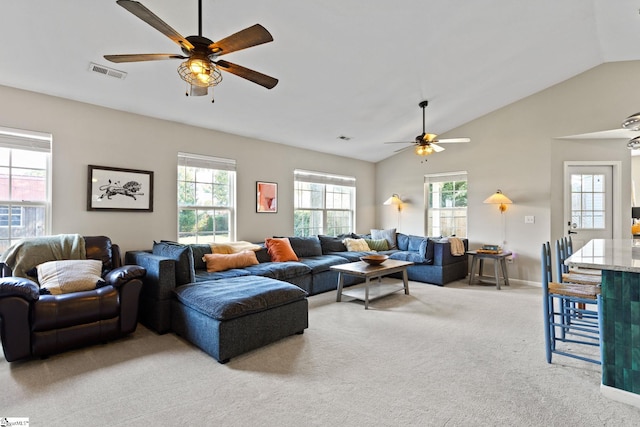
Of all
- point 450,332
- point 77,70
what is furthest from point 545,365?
point 77,70

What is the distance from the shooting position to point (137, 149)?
3.99 m

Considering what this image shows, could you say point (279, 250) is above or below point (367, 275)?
above

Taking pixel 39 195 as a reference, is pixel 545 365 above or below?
below

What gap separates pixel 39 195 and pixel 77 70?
1409 millimetres

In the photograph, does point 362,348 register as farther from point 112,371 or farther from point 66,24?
point 66,24

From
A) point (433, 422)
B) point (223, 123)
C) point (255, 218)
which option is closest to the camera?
point (433, 422)

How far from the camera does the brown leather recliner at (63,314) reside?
2387 millimetres

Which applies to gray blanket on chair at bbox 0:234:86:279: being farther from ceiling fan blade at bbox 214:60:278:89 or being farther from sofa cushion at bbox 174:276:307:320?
ceiling fan blade at bbox 214:60:278:89

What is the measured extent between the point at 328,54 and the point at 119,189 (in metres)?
2.95

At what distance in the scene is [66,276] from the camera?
2.89 metres

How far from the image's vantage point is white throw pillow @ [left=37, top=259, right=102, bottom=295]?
281 cm

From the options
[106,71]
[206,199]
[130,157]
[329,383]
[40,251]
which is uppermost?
[106,71]

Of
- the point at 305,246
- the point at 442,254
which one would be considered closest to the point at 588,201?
the point at 442,254

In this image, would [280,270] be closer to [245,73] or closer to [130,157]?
[130,157]
